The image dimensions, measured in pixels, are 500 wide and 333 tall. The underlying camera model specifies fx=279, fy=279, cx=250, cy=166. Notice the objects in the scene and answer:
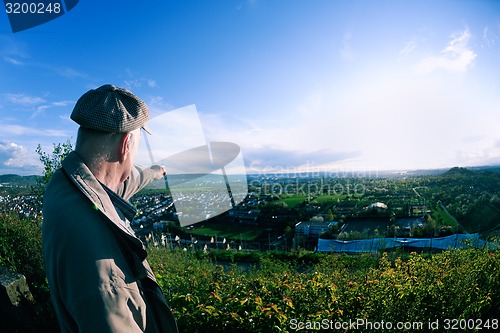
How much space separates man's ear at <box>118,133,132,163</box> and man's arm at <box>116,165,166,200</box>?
772 mm

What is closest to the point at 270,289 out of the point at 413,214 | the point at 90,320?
the point at 90,320

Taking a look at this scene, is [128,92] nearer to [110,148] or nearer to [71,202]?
[110,148]

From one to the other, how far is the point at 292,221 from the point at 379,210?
542 cm

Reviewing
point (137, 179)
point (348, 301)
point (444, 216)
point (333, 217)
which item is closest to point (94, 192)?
point (137, 179)

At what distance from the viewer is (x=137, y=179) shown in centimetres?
220

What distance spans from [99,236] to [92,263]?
98mm

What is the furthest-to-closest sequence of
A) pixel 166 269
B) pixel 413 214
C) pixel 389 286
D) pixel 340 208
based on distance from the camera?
pixel 340 208
pixel 413 214
pixel 166 269
pixel 389 286

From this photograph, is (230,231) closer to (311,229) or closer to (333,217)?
(311,229)

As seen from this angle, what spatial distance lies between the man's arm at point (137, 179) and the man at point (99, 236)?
64 cm

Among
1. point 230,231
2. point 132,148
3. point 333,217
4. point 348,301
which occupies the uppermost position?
point 132,148

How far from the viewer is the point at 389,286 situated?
9.22 ft

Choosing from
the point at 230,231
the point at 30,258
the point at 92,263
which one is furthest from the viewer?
the point at 230,231

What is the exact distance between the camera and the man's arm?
2.05 metres

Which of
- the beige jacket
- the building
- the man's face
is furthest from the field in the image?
the beige jacket
